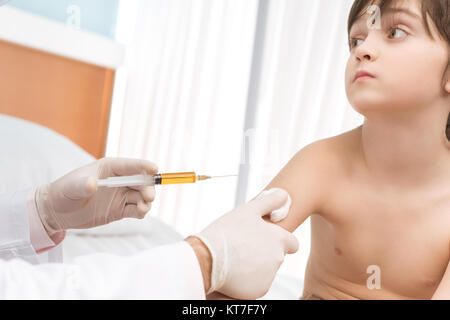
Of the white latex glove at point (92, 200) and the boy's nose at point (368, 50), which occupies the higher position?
the boy's nose at point (368, 50)

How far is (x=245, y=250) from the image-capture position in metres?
0.77

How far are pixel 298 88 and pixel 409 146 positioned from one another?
145 centimetres

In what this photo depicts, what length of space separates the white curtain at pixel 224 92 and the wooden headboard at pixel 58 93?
133 mm

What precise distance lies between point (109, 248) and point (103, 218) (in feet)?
2.36

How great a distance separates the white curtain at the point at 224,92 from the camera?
2225mm

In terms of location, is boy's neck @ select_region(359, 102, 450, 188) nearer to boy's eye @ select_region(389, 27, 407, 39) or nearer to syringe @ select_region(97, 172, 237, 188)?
boy's eye @ select_region(389, 27, 407, 39)

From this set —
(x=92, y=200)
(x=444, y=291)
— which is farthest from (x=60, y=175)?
(x=444, y=291)

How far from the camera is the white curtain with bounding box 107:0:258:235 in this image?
8.58ft

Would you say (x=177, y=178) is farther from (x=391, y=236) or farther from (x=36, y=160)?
(x=36, y=160)

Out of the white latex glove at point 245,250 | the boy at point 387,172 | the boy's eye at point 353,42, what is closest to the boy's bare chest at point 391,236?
the boy at point 387,172

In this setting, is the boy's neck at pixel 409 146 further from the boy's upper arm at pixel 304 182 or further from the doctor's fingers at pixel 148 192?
the doctor's fingers at pixel 148 192

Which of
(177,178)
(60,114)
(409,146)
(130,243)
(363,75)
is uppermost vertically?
(363,75)
